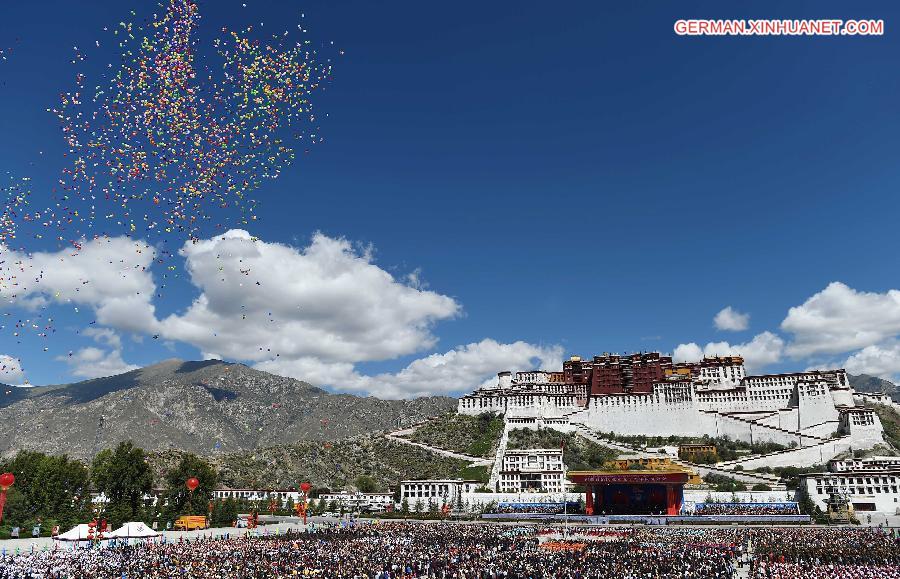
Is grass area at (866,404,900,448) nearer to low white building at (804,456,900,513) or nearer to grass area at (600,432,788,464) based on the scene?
grass area at (600,432,788,464)

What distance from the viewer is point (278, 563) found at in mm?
36844

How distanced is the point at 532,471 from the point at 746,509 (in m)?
33.6

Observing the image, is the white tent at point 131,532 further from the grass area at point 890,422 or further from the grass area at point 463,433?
the grass area at point 890,422

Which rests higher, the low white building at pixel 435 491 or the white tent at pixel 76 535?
the low white building at pixel 435 491

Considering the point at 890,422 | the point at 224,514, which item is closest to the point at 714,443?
the point at 890,422

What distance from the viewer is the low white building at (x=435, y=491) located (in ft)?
328

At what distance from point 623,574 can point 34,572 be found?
30424 mm

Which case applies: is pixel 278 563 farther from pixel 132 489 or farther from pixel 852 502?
pixel 852 502

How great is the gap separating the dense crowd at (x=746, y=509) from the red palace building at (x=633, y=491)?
12.5 feet

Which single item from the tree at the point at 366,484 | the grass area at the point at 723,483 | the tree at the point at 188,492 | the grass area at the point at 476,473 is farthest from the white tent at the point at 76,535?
the grass area at the point at 723,483

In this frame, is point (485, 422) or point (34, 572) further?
point (485, 422)

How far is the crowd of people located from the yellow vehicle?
93.9 feet

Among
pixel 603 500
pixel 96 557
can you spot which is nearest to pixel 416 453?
pixel 603 500

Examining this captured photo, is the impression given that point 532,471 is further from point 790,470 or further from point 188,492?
point 188,492
